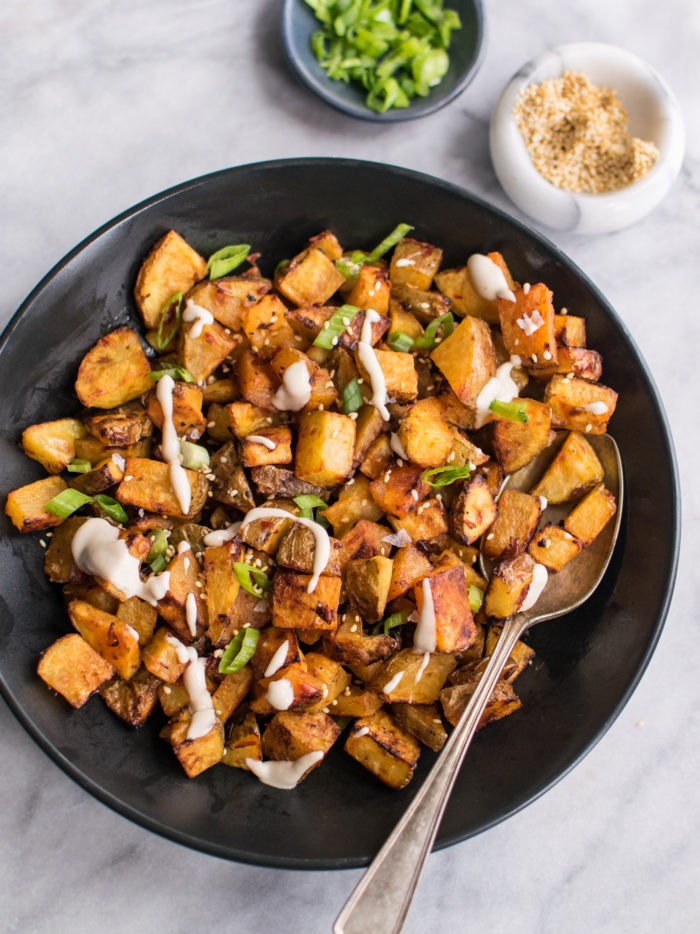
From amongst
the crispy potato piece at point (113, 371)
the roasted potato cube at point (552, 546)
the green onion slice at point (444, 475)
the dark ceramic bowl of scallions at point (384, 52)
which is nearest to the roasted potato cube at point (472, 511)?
the green onion slice at point (444, 475)

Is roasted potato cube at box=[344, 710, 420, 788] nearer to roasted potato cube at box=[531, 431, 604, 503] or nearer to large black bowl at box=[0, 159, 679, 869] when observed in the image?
large black bowl at box=[0, 159, 679, 869]

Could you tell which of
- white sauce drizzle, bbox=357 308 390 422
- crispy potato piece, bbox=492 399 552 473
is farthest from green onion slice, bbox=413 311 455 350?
crispy potato piece, bbox=492 399 552 473

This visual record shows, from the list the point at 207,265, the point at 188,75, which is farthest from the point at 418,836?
the point at 188,75

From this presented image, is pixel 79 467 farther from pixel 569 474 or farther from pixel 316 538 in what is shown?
pixel 569 474

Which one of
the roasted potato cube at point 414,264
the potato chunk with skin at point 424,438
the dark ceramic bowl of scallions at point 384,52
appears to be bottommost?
the potato chunk with skin at point 424,438

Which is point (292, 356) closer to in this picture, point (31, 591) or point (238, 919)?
point (31, 591)

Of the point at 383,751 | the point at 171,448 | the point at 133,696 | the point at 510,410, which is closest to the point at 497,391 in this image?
the point at 510,410

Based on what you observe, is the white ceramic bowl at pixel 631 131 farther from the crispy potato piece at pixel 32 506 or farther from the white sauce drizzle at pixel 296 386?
the crispy potato piece at pixel 32 506
